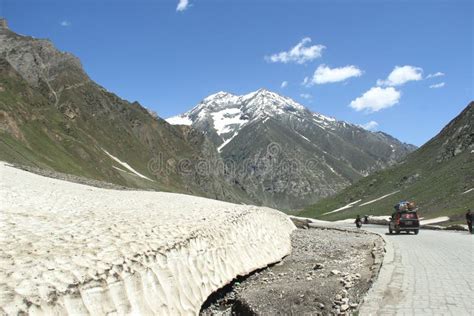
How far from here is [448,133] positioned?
561 ft

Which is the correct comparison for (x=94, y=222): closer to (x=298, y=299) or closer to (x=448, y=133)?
(x=298, y=299)

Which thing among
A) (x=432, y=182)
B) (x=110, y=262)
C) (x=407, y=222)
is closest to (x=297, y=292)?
(x=110, y=262)

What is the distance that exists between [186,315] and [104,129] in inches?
7686

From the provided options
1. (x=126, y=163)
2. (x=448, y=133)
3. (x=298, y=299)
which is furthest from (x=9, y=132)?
(x=448, y=133)

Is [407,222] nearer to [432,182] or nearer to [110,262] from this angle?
[110,262]

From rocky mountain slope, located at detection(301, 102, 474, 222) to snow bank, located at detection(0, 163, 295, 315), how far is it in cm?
5896

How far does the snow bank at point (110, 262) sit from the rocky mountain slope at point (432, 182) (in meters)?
Answer: 59.0

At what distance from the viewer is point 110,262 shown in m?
11.4

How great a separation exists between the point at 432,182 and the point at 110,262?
431ft

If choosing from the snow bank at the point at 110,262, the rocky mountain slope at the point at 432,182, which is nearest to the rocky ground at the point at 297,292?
the snow bank at the point at 110,262

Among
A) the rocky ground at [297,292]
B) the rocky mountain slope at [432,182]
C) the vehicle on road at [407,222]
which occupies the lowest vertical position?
the rocky ground at [297,292]

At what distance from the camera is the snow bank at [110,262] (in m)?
9.55

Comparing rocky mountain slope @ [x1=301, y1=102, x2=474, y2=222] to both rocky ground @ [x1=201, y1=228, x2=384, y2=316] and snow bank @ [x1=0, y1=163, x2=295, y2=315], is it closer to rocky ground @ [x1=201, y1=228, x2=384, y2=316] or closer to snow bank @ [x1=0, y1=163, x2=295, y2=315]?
rocky ground @ [x1=201, y1=228, x2=384, y2=316]

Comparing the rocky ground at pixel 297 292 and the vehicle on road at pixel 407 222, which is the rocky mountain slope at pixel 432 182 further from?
the rocky ground at pixel 297 292
